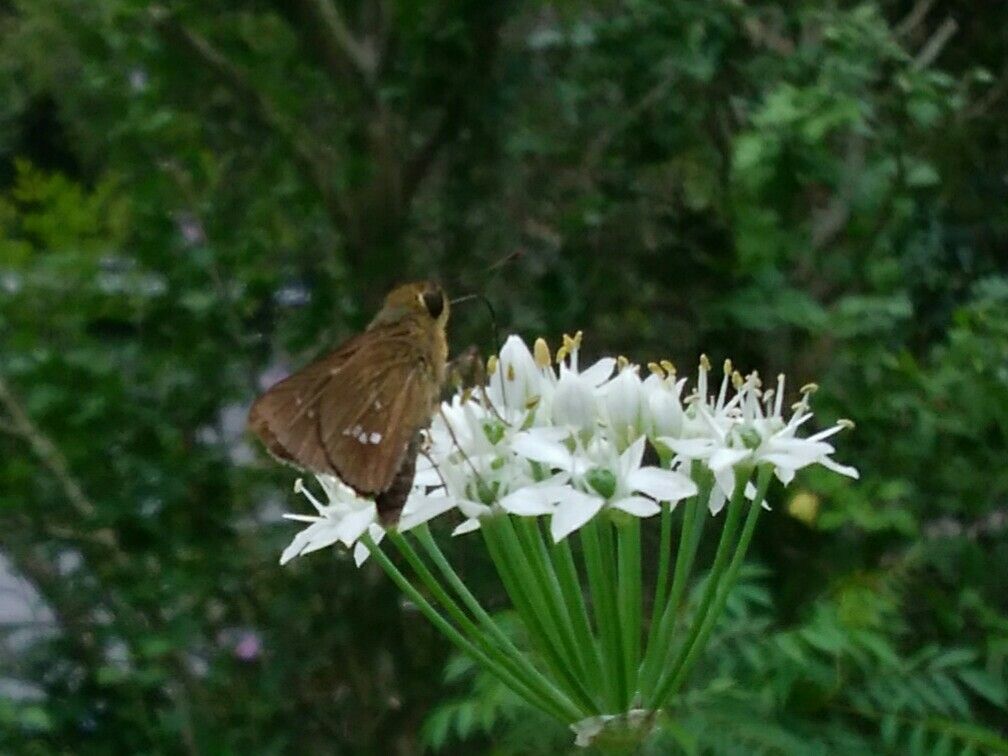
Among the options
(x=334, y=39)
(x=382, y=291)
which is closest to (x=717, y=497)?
(x=382, y=291)

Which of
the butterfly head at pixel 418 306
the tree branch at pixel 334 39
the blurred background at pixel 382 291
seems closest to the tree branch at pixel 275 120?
the blurred background at pixel 382 291

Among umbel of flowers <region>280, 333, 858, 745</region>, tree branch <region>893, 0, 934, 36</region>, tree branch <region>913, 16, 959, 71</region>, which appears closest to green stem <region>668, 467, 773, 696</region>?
umbel of flowers <region>280, 333, 858, 745</region>

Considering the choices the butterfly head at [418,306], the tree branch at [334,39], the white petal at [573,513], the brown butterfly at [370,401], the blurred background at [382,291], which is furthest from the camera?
the tree branch at [334,39]

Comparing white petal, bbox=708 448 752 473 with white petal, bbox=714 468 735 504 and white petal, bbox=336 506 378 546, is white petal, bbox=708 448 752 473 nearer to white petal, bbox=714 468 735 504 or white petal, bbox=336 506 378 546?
white petal, bbox=714 468 735 504

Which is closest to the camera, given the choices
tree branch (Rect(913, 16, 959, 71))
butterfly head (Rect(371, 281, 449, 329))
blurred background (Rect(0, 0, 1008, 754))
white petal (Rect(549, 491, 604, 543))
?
white petal (Rect(549, 491, 604, 543))

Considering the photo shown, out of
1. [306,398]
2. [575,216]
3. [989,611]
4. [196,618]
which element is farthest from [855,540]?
[306,398]

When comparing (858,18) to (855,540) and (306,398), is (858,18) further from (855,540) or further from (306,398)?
(306,398)

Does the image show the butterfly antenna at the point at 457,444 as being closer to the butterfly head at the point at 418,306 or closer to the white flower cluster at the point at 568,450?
the white flower cluster at the point at 568,450
